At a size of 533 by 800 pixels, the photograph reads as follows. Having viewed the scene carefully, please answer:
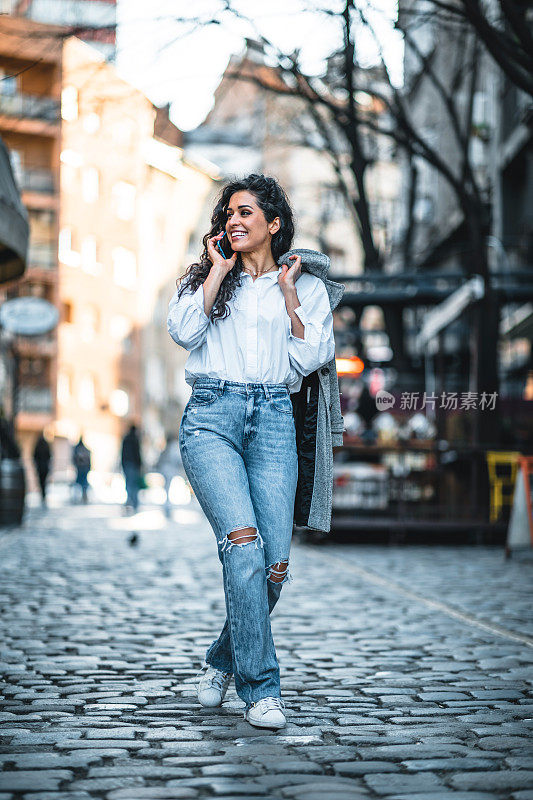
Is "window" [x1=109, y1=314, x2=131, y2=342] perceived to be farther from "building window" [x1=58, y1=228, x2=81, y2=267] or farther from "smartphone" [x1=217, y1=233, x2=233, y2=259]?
"smartphone" [x1=217, y1=233, x2=233, y2=259]

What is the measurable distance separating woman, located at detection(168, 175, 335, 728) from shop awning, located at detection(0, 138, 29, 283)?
634cm

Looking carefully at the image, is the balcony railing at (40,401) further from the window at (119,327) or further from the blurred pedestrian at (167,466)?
the blurred pedestrian at (167,466)

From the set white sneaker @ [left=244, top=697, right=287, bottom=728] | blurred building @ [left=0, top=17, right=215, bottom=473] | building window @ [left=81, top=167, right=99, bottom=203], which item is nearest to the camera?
white sneaker @ [left=244, top=697, right=287, bottom=728]

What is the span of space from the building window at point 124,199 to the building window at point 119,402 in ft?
25.9

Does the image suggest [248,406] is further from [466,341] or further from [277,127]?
[277,127]

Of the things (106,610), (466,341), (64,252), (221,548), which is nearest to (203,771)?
(221,548)

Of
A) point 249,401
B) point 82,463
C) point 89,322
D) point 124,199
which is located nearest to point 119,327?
point 89,322

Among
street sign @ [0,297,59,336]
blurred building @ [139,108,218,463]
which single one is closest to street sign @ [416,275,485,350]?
street sign @ [0,297,59,336]

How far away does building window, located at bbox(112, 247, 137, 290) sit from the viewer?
58250 mm

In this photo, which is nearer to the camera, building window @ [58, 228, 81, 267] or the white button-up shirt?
the white button-up shirt

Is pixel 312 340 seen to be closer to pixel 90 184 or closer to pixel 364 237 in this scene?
pixel 364 237

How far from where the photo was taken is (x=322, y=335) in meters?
4.82

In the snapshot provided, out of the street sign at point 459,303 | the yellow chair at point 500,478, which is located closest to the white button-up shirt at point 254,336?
the street sign at point 459,303

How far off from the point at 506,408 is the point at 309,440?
15587mm
